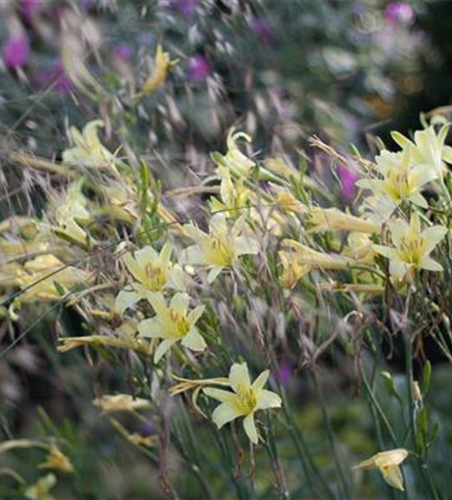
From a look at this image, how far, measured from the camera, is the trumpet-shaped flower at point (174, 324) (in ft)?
4.75

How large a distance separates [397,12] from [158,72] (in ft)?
6.16

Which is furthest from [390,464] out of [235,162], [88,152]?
[88,152]

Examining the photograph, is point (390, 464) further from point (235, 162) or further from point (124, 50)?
point (124, 50)

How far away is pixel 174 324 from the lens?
146 centimetres

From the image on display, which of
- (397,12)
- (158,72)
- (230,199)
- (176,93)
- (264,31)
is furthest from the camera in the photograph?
(397,12)

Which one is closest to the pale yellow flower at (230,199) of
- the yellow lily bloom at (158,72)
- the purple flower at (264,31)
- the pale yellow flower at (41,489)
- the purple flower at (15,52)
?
the yellow lily bloom at (158,72)

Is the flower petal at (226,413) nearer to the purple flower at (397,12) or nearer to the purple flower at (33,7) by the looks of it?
the purple flower at (33,7)

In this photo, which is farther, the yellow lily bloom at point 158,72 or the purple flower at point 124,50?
the purple flower at point 124,50

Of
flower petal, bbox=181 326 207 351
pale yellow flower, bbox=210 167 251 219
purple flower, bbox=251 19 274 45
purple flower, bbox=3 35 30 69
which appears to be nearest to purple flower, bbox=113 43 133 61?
purple flower, bbox=3 35 30 69

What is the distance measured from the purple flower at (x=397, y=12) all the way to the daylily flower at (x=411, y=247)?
2.22 m

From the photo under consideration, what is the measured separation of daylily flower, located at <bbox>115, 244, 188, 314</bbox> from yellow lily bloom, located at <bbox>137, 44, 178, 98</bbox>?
Result: 1.85ft

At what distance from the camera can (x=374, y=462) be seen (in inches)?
57.9

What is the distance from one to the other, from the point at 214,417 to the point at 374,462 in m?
0.20

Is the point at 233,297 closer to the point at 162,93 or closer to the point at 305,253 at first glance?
the point at 305,253
